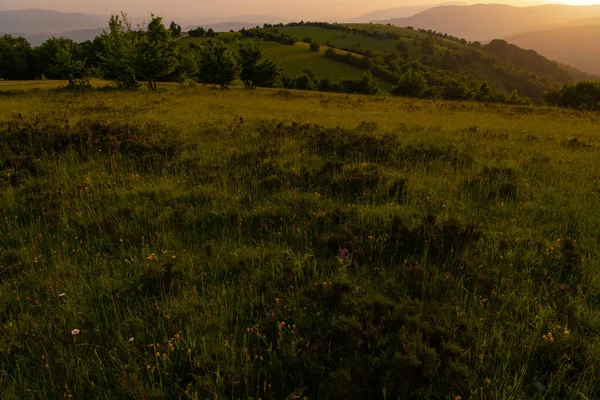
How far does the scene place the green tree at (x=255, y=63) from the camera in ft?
150

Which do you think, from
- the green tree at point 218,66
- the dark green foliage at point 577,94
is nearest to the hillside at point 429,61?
the dark green foliage at point 577,94

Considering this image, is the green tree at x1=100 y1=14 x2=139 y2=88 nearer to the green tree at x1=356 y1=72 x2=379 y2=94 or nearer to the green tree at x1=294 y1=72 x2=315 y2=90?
the green tree at x1=294 y1=72 x2=315 y2=90

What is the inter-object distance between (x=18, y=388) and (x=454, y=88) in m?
90.3

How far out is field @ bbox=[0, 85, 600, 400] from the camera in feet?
8.92

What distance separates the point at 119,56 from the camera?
3578cm

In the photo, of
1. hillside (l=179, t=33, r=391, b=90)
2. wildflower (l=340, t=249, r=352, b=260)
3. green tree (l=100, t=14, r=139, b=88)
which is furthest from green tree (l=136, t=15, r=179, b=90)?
hillside (l=179, t=33, r=391, b=90)

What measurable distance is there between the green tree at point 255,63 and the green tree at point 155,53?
10.6 meters

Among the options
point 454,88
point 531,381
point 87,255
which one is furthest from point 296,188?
point 454,88

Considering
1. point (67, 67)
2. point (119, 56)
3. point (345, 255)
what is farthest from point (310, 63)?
point (345, 255)

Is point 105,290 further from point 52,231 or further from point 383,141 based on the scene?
point 383,141

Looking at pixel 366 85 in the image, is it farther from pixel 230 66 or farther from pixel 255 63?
pixel 230 66

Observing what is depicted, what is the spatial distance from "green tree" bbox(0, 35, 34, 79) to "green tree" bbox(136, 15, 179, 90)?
48200 millimetres

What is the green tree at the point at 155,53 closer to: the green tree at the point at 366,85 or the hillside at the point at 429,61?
the green tree at the point at 366,85

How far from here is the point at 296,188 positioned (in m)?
6.62
